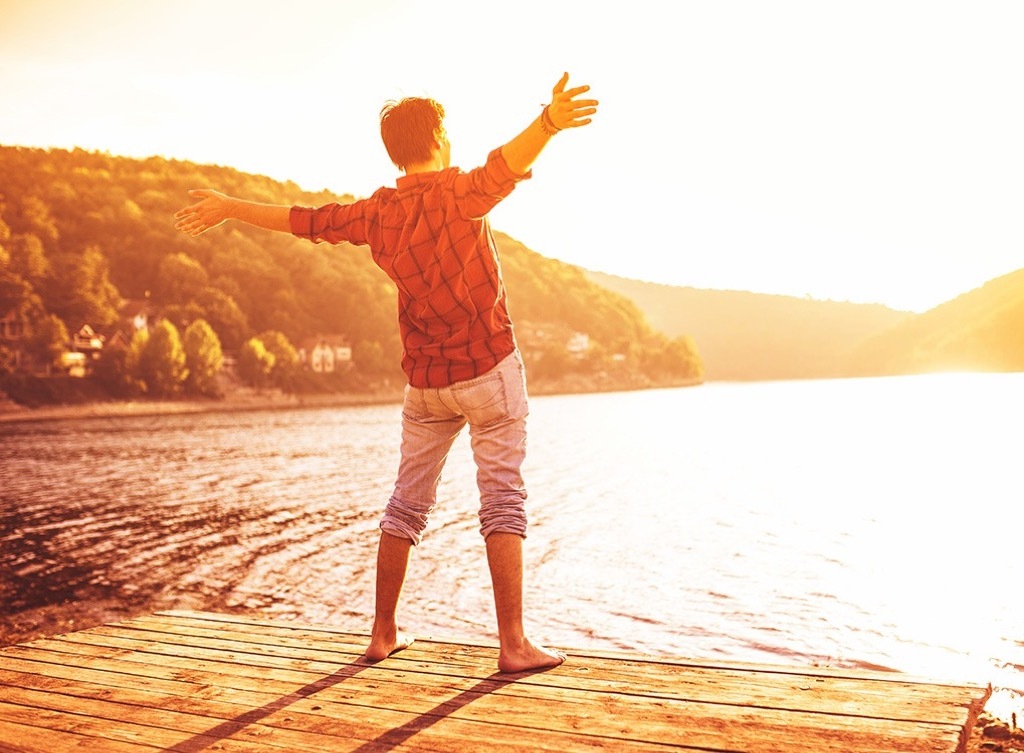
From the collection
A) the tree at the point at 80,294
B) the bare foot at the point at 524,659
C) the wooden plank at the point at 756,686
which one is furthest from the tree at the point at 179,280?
the wooden plank at the point at 756,686

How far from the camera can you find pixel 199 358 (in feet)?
313

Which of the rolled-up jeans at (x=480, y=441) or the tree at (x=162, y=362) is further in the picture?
the tree at (x=162, y=362)

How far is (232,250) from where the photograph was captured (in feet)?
411

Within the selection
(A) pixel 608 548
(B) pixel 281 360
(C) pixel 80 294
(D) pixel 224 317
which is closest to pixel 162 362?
(C) pixel 80 294

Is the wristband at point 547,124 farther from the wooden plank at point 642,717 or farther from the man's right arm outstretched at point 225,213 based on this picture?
the wooden plank at point 642,717

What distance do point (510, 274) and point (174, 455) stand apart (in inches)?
5696

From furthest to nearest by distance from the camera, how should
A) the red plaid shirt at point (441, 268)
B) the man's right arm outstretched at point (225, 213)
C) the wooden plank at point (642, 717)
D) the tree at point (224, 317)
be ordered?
the tree at point (224, 317)
the man's right arm outstretched at point (225, 213)
the red plaid shirt at point (441, 268)
the wooden plank at point (642, 717)

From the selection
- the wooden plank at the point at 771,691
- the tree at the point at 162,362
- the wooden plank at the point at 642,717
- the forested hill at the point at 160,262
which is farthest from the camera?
the forested hill at the point at 160,262

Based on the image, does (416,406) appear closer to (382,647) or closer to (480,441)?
(480,441)

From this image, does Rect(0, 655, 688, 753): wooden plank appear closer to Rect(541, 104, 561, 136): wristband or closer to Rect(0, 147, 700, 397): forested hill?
Rect(541, 104, 561, 136): wristband

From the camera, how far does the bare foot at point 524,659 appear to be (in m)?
3.90

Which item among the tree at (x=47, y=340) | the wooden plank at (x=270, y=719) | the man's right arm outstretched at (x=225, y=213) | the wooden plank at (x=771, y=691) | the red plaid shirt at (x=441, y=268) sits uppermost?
the tree at (x=47, y=340)

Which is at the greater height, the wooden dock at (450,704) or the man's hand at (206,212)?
the man's hand at (206,212)

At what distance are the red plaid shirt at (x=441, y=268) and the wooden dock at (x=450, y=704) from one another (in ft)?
4.68
